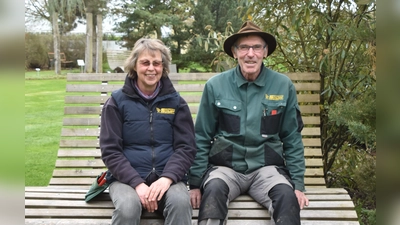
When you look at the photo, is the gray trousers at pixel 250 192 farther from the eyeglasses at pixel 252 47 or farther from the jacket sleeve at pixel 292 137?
the eyeglasses at pixel 252 47

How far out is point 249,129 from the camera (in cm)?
287

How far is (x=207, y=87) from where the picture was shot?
2992 millimetres

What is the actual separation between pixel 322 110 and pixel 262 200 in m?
1.63

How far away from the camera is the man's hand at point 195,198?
2.81m

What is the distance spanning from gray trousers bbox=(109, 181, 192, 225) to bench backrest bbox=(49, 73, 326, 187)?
1306 millimetres

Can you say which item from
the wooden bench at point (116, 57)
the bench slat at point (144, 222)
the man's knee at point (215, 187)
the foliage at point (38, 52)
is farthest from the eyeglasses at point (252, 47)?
the wooden bench at point (116, 57)

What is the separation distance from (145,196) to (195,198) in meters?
0.44

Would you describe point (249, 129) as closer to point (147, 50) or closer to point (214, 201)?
point (214, 201)

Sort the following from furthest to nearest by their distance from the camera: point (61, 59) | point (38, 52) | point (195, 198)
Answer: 1. point (61, 59)
2. point (38, 52)
3. point (195, 198)

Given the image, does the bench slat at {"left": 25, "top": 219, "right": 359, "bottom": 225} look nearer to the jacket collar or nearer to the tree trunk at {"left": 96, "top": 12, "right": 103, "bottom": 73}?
the jacket collar

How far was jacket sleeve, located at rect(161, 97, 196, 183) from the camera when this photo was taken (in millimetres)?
2619

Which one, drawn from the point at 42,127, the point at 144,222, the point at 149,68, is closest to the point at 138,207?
the point at 144,222

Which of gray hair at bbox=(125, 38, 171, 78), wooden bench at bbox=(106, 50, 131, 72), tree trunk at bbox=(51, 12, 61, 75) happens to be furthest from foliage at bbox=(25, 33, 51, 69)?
gray hair at bbox=(125, 38, 171, 78)

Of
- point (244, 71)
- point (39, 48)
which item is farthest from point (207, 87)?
point (39, 48)
